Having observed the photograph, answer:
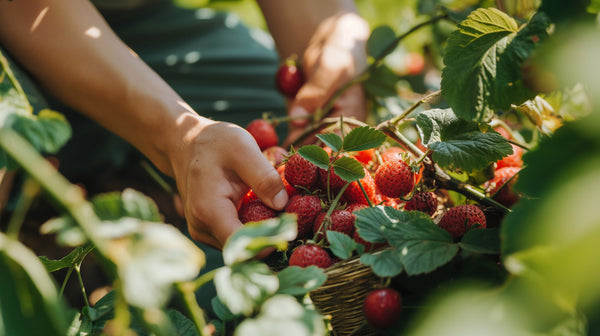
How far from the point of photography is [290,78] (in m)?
1.18

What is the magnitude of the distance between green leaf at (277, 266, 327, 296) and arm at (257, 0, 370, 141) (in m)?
0.63

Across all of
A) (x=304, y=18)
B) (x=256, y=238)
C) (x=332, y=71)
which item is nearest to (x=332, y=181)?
(x=256, y=238)

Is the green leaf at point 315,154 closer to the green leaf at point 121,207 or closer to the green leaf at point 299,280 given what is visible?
the green leaf at point 299,280

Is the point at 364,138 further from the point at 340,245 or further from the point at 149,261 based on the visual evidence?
the point at 149,261

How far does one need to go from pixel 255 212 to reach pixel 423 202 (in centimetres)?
28

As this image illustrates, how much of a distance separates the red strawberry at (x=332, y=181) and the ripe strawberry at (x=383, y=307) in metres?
0.23

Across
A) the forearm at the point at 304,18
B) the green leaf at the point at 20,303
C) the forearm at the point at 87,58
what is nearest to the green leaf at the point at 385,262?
the green leaf at the point at 20,303

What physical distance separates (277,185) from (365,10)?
2.05 m

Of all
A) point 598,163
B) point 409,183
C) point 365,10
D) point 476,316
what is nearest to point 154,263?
point 476,316

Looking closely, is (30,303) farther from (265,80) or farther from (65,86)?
(265,80)

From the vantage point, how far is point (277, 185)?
724 millimetres

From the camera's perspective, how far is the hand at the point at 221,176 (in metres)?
0.71

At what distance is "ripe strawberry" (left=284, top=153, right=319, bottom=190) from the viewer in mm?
736

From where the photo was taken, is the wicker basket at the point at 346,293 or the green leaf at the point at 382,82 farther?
the green leaf at the point at 382,82
